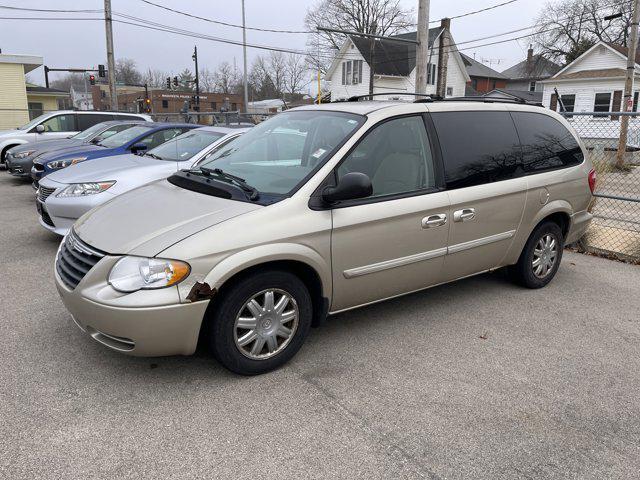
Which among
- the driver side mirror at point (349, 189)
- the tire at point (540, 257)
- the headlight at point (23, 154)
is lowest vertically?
the tire at point (540, 257)

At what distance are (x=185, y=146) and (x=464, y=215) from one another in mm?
4621

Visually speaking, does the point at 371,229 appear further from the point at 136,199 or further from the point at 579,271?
the point at 579,271

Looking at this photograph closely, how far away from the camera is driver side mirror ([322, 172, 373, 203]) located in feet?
10.9

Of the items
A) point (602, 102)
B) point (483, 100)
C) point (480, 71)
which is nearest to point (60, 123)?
point (483, 100)

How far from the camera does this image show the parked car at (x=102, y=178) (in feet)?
19.2

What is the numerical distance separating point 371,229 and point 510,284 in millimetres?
2363

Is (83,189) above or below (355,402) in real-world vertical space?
above

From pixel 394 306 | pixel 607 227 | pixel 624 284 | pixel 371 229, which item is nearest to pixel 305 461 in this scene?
pixel 371 229

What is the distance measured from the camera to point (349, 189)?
334 centimetres

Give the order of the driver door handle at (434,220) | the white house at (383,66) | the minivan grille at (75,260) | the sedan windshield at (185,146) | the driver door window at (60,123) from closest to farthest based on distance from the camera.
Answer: the minivan grille at (75,260) < the driver door handle at (434,220) < the sedan windshield at (185,146) < the driver door window at (60,123) < the white house at (383,66)

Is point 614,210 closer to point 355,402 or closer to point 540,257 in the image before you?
point 540,257

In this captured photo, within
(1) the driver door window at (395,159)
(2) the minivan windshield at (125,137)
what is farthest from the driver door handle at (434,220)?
(2) the minivan windshield at (125,137)

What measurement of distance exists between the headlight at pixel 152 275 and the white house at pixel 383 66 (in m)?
42.4

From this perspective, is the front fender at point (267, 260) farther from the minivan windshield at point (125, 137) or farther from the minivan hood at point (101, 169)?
the minivan windshield at point (125, 137)
